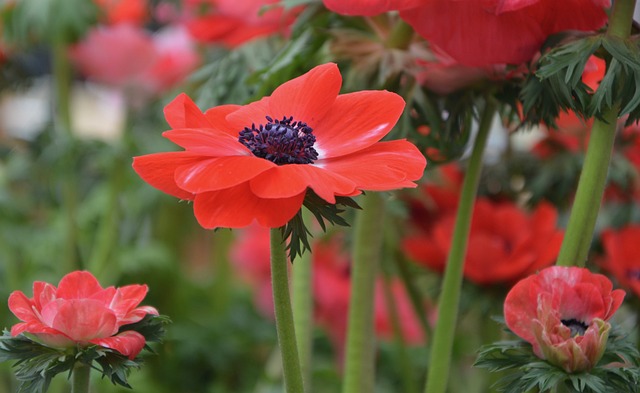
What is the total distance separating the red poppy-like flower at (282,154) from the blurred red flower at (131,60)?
0.59 metres

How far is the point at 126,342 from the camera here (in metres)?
0.30

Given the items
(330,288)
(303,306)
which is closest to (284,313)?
(303,306)

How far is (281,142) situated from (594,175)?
0.41 feet

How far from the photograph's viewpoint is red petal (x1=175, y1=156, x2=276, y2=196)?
0.90 feet

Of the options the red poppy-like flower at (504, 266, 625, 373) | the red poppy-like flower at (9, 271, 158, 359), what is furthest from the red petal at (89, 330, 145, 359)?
the red poppy-like flower at (504, 266, 625, 373)

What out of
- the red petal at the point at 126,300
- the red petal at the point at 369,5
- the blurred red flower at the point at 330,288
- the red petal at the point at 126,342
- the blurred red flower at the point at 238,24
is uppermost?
the red petal at the point at 369,5

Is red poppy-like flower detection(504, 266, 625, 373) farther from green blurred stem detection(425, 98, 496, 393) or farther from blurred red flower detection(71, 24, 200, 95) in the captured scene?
blurred red flower detection(71, 24, 200, 95)

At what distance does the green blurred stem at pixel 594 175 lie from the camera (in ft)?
1.13

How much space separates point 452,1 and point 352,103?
0.07m

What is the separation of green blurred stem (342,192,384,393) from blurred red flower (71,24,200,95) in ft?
1.69

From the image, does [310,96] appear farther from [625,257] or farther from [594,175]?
[625,257]

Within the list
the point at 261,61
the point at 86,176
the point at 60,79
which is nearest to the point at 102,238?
the point at 60,79

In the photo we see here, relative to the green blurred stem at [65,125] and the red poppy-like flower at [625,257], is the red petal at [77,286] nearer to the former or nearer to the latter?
the red poppy-like flower at [625,257]

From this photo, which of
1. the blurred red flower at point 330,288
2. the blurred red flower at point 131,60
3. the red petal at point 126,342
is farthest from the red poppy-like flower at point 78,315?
the blurred red flower at point 131,60
